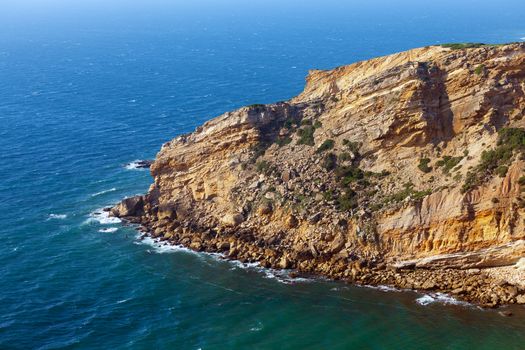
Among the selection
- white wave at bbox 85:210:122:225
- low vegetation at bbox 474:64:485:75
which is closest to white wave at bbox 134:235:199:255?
white wave at bbox 85:210:122:225

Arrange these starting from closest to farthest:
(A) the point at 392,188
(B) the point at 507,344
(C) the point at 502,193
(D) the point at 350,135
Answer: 1. (B) the point at 507,344
2. (C) the point at 502,193
3. (A) the point at 392,188
4. (D) the point at 350,135

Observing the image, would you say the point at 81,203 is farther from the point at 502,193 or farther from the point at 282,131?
the point at 502,193

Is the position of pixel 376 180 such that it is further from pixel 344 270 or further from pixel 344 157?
pixel 344 270

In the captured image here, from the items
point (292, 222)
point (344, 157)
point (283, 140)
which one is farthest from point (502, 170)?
point (283, 140)

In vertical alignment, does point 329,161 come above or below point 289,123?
below

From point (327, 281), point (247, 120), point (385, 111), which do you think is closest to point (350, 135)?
point (385, 111)

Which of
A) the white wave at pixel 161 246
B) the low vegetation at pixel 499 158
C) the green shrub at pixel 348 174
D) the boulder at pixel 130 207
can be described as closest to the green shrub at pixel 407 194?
the low vegetation at pixel 499 158

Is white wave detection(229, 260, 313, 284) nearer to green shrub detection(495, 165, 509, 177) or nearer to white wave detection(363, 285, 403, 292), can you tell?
white wave detection(363, 285, 403, 292)
